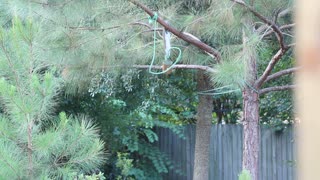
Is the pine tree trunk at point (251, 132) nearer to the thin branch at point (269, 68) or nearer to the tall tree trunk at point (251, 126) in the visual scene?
the tall tree trunk at point (251, 126)

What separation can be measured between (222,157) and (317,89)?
827 centimetres

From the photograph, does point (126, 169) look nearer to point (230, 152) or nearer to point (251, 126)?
point (230, 152)

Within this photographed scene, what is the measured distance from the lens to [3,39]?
13.9ft

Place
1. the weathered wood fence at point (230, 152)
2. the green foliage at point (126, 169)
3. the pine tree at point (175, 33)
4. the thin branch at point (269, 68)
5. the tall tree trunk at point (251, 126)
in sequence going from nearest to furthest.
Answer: the pine tree at point (175, 33)
the thin branch at point (269, 68)
the tall tree trunk at point (251, 126)
the green foliage at point (126, 169)
the weathered wood fence at point (230, 152)

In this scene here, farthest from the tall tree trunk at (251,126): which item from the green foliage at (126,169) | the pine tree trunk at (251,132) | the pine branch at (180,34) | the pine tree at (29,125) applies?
the green foliage at (126,169)

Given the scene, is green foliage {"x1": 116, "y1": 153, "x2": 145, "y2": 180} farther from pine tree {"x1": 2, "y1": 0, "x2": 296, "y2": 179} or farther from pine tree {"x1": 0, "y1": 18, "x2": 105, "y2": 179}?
pine tree {"x1": 0, "y1": 18, "x2": 105, "y2": 179}

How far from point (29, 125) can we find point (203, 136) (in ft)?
13.9

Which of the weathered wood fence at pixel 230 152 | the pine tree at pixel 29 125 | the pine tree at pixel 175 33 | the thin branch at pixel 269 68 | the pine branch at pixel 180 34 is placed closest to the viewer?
the pine tree at pixel 29 125

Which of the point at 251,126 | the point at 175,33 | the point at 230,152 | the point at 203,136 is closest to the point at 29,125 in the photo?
the point at 175,33

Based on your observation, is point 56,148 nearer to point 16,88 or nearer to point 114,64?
point 16,88

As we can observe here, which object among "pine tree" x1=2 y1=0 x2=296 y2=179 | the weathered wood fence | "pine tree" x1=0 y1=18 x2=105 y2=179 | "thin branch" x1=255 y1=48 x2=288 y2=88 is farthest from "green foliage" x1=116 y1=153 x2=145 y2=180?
"pine tree" x1=0 y1=18 x2=105 y2=179

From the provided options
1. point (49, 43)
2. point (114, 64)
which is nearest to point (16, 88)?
point (49, 43)

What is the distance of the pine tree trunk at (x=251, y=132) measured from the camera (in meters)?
5.84

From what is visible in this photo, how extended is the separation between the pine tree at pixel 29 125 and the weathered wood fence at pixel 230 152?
4.40 meters
